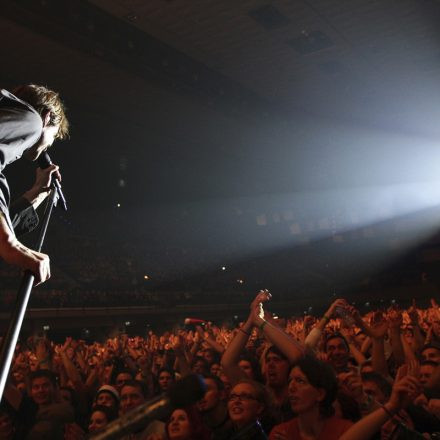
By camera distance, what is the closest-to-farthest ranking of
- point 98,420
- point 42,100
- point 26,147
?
point 26,147
point 42,100
point 98,420

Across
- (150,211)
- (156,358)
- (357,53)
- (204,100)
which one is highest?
(357,53)

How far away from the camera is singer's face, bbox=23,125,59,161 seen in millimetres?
1696

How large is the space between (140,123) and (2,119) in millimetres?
10822

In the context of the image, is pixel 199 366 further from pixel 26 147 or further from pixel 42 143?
pixel 26 147

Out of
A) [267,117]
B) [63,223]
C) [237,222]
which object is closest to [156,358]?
[267,117]

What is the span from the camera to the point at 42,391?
11.9ft

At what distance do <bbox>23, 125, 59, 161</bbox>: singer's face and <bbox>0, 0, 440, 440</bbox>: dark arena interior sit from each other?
1.09 m

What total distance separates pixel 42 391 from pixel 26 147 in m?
2.63

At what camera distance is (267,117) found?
464 inches

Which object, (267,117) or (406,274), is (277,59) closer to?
(267,117)

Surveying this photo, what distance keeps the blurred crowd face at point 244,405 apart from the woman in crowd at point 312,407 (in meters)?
0.33

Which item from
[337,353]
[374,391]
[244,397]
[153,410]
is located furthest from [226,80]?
[153,410]

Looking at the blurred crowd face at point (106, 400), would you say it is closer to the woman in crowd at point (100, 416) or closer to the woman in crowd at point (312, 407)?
the woman in crowd at point (100, 416)

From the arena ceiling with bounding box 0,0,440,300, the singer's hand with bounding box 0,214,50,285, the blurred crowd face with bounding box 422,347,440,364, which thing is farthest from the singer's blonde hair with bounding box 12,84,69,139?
the arena ceiling with bounding box 0,0,440,300
